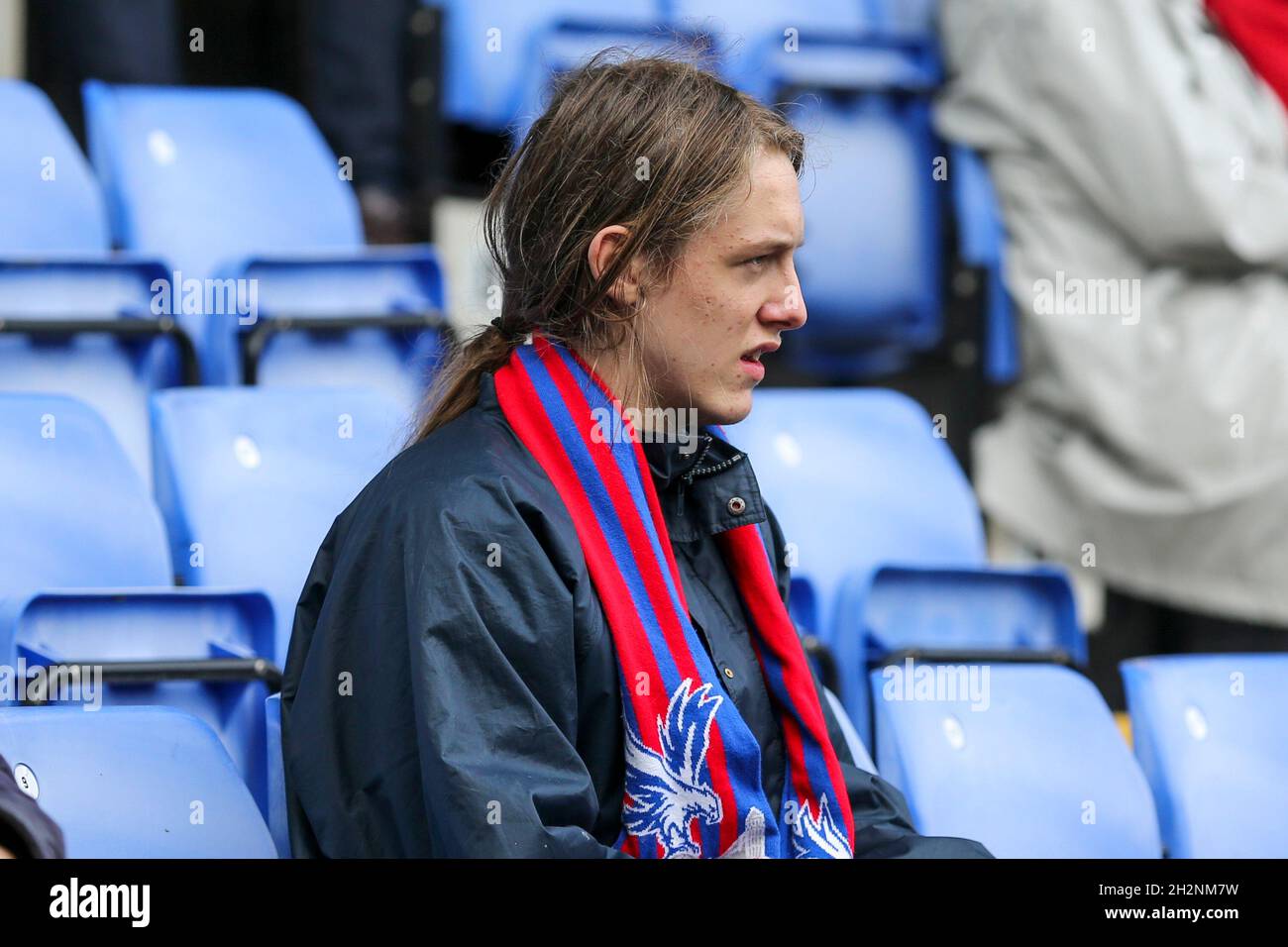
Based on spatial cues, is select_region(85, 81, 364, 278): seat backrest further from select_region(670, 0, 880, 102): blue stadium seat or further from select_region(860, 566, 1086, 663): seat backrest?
select_region(860, 566, 1086, 663): seat backrest

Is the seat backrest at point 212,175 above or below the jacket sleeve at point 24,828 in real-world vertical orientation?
above

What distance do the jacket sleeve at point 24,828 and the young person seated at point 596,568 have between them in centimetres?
19

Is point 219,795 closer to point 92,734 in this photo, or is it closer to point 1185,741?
point 92,734

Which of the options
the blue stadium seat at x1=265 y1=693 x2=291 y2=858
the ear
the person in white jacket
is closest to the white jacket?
the person in white jacket

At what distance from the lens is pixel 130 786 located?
4.56ft

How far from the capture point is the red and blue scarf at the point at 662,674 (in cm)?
130

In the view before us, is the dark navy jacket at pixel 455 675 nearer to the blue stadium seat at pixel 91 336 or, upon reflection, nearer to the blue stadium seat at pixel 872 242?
the blue stadium seat at pixel 91 336

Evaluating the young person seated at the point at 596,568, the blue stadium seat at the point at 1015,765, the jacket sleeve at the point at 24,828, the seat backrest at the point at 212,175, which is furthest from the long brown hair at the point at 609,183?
the seat backrest at the point at 212,175

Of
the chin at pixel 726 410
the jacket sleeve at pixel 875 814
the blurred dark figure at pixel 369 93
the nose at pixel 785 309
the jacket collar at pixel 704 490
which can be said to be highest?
the blurred dark figure at pixel 369 93

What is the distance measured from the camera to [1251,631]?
9.27ft

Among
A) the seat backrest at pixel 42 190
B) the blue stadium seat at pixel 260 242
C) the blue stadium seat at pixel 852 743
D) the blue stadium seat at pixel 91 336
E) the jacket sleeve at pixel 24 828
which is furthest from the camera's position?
the seat backrest at pixel 42 190

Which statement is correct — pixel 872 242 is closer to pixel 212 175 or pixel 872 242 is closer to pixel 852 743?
pixel 212 175

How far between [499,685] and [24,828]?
31 cm
